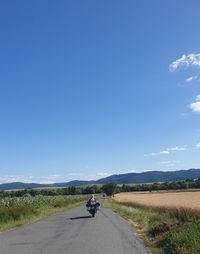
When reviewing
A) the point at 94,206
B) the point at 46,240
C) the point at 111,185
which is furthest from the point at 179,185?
the point at 46,240

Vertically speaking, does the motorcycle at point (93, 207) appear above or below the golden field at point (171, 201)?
below

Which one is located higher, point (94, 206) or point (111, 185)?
point (111, 185)

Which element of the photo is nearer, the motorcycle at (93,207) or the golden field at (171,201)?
the motorcycle at (93,207)

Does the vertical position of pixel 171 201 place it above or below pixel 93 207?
above

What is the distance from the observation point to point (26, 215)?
38531 mm

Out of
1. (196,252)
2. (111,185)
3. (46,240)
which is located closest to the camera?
(196,252)

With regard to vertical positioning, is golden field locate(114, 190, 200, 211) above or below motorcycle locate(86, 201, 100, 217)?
above

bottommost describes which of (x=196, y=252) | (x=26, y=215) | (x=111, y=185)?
(x=196, y=252)

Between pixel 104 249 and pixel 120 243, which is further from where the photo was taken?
pixel 120 243

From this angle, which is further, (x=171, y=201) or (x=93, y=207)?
(x=171, y=201)

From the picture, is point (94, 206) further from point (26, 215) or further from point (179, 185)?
point (179, 185)

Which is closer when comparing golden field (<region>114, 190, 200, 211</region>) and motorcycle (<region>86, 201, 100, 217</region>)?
motorcycle (<region>86, 201, 100, 217</region>)

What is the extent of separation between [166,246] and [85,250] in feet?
9.24

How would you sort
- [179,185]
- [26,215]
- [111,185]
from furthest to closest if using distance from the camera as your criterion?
1. [179,185]
2. [111,185]
3. [26,215]
